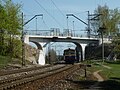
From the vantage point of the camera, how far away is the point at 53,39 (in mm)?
118188

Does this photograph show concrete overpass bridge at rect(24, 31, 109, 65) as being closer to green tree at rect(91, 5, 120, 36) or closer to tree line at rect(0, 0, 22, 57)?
green tree at rect(91, 5, 120, 36)

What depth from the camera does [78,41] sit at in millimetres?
125312

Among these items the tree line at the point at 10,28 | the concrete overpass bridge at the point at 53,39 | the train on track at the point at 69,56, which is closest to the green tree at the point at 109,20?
the concrete overpass bridge at the point at 53,39

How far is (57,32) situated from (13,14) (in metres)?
57.1

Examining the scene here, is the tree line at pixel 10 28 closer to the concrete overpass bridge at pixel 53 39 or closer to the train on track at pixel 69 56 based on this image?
the train on track at pixel 69 56

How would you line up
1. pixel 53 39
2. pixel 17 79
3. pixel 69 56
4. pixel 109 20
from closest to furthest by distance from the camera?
pixel 17 79 → pixel 69 56 → pixel 53 39 → pixel 109 20

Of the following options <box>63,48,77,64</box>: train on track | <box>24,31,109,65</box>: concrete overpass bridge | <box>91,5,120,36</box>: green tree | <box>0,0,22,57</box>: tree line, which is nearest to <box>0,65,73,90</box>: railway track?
<box>0,0,22,57</box>: tree line

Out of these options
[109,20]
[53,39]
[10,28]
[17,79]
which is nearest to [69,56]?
[10,28]

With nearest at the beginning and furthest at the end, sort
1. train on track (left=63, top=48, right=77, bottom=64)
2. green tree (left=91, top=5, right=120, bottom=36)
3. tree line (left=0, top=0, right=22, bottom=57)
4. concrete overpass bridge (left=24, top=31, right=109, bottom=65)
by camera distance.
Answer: tree line (left=0, top=0, right=22, bottom=57), train on track (left=63, top=48, right=77, bottom=64), concrete overpass bridge (left=24, top=31, right=109, bottom=65), green tree (left=91, top=5, right=120, bottom=36)

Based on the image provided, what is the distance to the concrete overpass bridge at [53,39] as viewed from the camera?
109 meters

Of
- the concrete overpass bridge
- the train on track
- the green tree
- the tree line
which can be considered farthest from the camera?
the green tree

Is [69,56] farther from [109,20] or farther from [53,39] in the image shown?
[109,20]

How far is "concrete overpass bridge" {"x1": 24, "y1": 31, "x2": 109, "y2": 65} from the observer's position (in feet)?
357

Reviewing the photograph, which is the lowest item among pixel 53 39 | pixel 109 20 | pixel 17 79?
pixel 17 79
